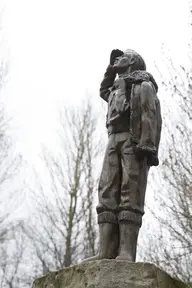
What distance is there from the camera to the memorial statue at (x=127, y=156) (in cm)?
521

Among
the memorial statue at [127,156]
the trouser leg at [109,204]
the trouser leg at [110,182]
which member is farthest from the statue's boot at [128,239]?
the trouser leg at [110,182]

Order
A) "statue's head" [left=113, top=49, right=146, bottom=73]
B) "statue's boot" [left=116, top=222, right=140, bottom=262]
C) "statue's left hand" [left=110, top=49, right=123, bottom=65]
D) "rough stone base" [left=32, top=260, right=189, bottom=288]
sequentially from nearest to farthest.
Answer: "rough stone base" [left=32, top=260, right=189, bottom=288]
"statue's boot" [left=116, top=222, right=140, bottom=262]
"statue's head" [left=113, top=49, right=146, bottom=73]
"statue's left hand" [left=110, top=49, right=123, bottom=65]

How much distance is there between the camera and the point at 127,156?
5.43 m

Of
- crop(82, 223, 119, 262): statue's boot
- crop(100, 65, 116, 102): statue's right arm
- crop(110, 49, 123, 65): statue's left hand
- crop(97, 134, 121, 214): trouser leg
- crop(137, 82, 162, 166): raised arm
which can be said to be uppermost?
crop(110, 49, 123, 65): statue's left hand

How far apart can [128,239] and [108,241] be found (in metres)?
0.20

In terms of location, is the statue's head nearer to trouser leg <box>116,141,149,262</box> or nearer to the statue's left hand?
the statue's left hand

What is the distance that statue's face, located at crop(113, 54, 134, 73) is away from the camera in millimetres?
5895

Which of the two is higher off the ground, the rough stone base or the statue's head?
the statue's head

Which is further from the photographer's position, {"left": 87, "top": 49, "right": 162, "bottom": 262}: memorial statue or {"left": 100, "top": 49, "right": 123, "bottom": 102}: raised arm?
{"left": 100, "top": 49, "right": 123, "bottom": 102}: raised arm

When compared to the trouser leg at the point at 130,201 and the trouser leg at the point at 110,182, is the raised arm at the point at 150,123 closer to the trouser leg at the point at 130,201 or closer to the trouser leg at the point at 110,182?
the trouser leg at the point at 130,201

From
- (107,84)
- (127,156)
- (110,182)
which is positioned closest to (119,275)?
(110,182)

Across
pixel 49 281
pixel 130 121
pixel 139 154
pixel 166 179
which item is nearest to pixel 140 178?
pixel 139 154

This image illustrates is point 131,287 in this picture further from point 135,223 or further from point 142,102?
point 142,102

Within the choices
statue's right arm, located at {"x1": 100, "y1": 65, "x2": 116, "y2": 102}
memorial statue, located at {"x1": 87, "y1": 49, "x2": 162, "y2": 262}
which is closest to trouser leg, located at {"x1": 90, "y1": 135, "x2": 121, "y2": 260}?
memorial statue, located at {"x1": 87, "y1": 49, "x2": 162, "y2": 262}
